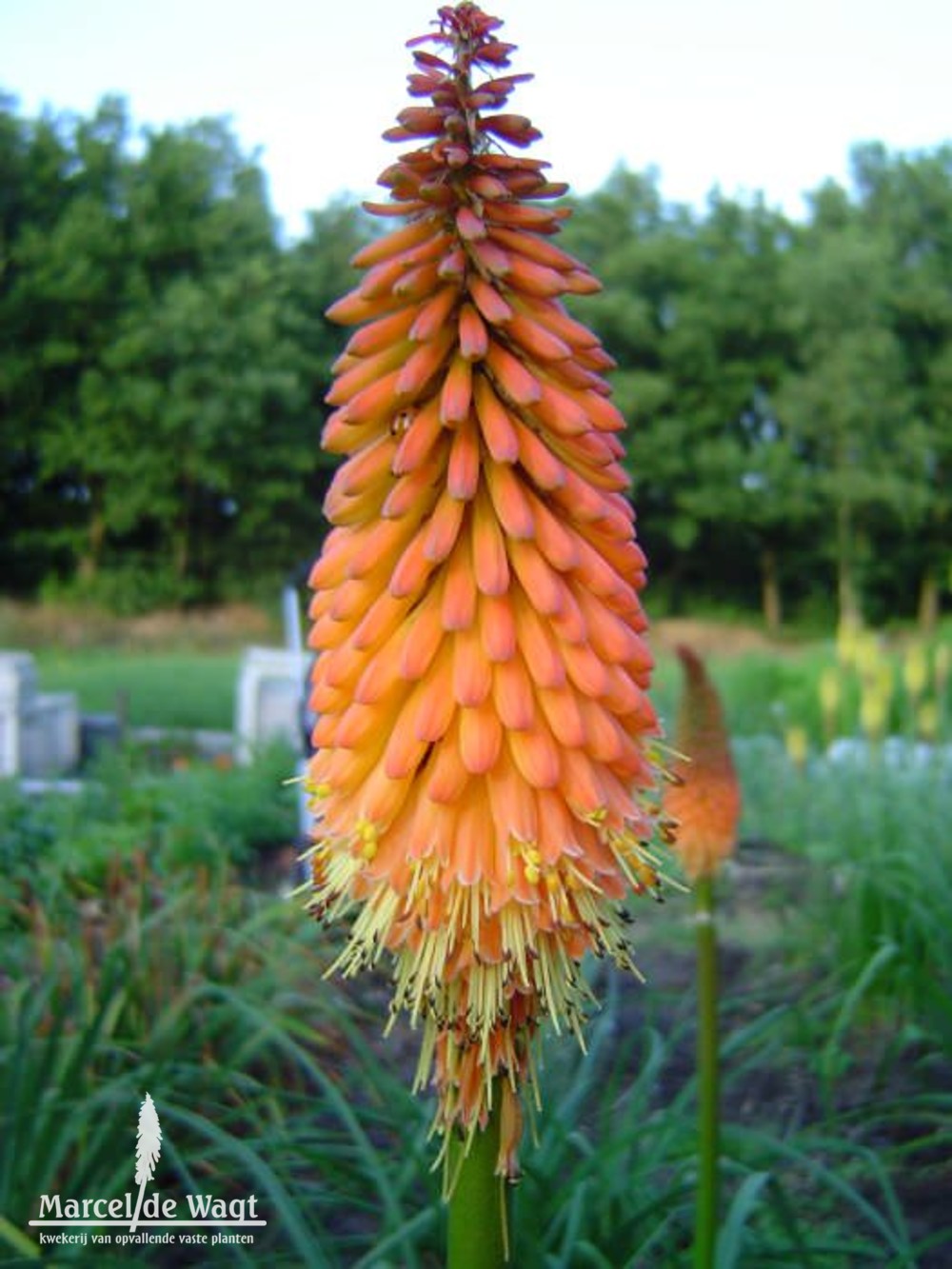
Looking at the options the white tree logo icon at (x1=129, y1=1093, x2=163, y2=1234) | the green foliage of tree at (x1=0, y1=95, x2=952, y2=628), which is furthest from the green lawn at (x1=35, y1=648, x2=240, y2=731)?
the green foliage of tree at (x1=0, y1=95, x2=952, y2=628)

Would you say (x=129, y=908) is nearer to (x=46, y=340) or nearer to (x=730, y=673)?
(x=730, y=673)

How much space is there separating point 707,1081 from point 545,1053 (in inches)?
71.9

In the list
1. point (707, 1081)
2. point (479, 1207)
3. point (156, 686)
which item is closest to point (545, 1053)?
point (479, 1207)

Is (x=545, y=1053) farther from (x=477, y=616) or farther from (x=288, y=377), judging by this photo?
(x=288, y=377)

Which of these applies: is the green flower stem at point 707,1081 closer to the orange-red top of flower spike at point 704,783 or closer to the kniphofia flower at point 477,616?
the orange-red top of flower spike at point 704,783

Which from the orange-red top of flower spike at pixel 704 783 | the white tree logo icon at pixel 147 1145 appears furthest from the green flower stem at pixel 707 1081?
the white tree logo icon at pixel 147 1145

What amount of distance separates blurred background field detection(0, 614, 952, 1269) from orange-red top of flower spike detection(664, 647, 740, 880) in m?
0.66

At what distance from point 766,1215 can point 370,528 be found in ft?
5.62

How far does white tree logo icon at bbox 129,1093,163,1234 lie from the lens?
2.52 meters

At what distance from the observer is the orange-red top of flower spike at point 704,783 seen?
1.73 meters

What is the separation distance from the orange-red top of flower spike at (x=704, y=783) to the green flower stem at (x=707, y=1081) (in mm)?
61

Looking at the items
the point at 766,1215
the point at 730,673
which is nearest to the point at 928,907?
the point at 766,1215

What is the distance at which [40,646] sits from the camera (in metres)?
23.7

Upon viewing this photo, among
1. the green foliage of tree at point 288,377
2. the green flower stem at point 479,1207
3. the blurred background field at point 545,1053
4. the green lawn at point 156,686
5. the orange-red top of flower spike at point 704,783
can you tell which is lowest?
the green lawn at point 156,686
